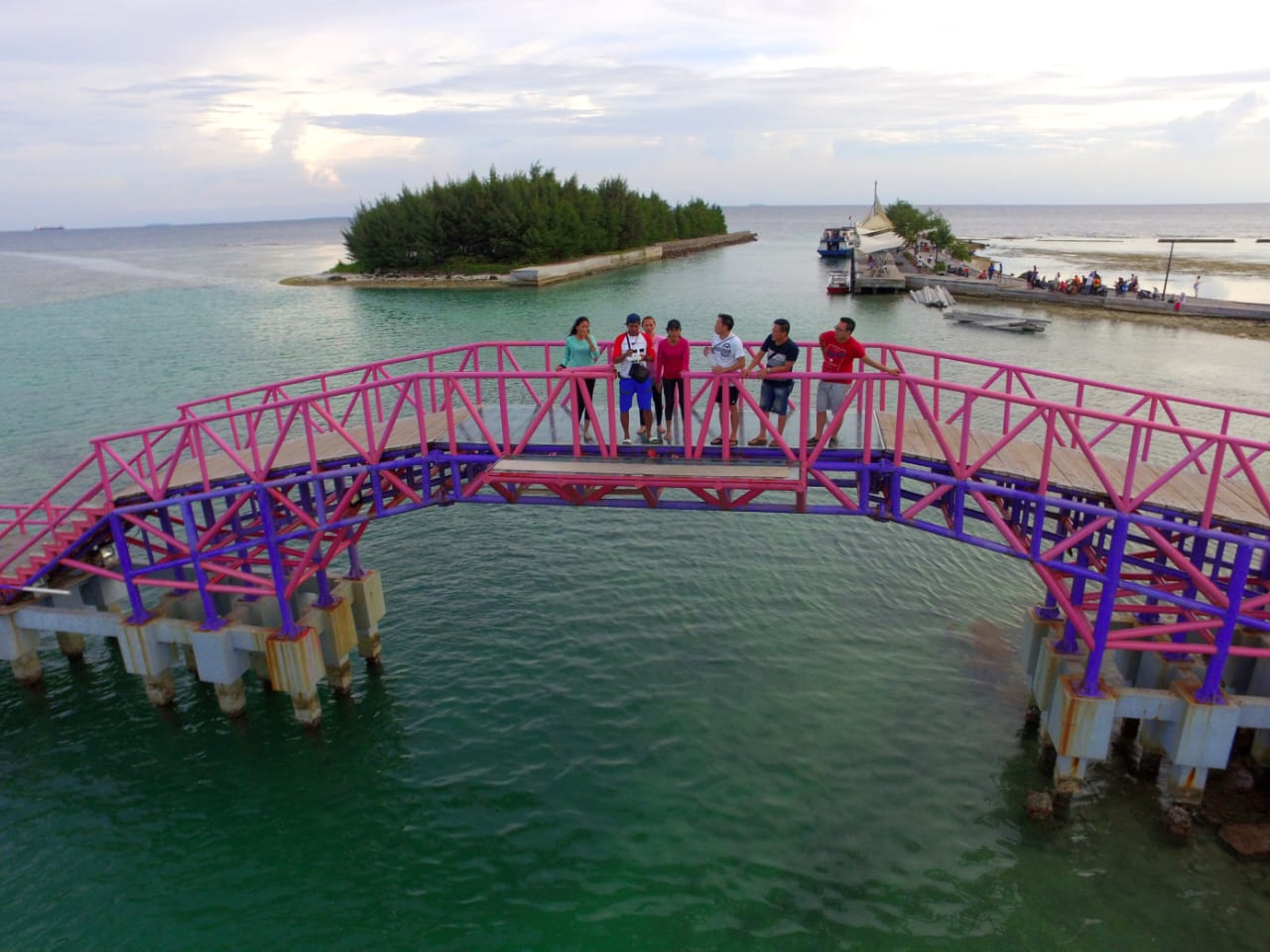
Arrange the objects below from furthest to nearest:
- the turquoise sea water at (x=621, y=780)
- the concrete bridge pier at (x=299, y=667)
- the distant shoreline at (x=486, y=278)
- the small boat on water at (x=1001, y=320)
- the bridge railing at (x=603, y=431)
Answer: the distant shoreline at (x=486, y=278) → the small boat on water at (x=1001, y=320) → the concrete bridge pier at (x=299, y=667) → the bridge railing at (x=603, y=431) → the turquoise sea water at (x=621, y=780)

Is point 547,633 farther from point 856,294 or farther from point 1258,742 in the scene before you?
point 856,294

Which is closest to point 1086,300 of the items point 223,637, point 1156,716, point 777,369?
point 1156,716

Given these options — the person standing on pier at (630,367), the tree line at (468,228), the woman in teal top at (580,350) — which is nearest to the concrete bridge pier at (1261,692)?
the person standing on pier at (630,367)

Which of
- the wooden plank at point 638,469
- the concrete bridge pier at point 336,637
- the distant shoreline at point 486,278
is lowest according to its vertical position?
the concrete bridge pier at point 336,637

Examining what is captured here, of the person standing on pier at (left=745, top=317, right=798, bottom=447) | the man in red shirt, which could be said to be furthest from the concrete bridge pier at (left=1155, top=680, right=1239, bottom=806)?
the person standing on pier at (left=745, top=317, right=798, bottom=447)

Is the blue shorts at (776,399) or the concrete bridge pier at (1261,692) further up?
the blue shorts at (776,399)

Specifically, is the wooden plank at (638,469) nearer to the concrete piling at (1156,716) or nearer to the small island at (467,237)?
the concrete piling at (1156,716)
